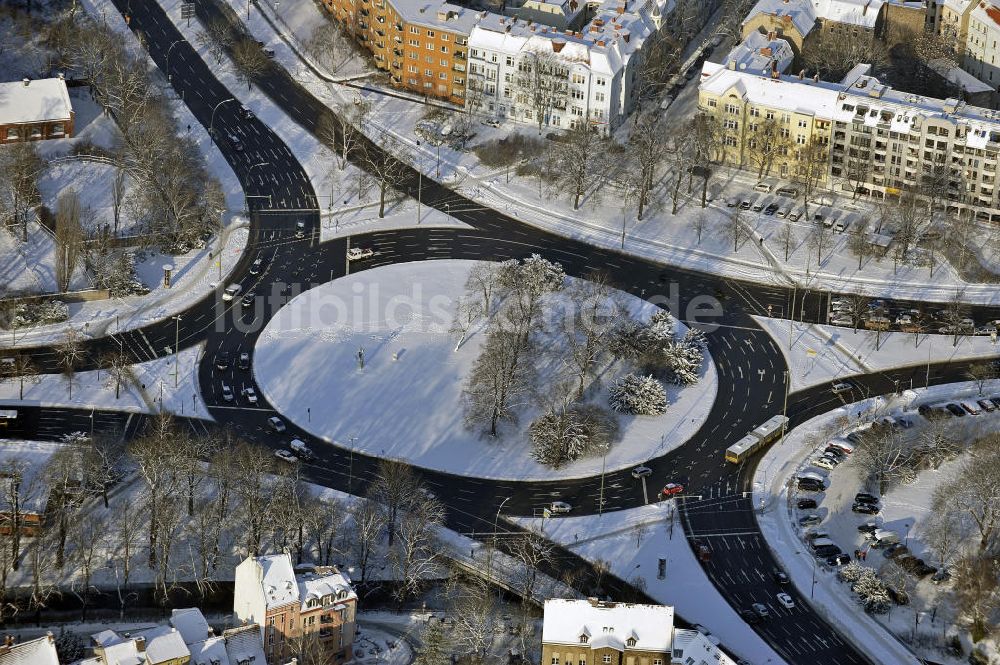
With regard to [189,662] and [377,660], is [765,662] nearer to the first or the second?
[377,660]

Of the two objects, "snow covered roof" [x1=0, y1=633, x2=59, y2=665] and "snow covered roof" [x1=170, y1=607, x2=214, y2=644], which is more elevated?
"snow covered roof" [x1=0, y1=633, x2=59, y2=665]

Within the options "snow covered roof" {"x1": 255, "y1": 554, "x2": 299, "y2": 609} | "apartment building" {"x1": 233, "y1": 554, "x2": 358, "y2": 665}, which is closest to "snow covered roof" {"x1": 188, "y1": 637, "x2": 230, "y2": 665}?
"apartment building" {"x1": 233, "y1": 554, "x2": 358, "y2": 665}

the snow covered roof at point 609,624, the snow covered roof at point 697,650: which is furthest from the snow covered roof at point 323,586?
the snow covered roof at point 697,650

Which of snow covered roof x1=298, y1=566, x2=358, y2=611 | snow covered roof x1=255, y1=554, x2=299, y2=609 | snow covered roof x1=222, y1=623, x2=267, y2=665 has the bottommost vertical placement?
snow covered roof x1=222, y1=623, x2=267, y2=665

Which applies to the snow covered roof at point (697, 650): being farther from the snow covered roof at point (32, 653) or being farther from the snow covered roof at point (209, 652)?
the snow covered roof at point (32, 653)

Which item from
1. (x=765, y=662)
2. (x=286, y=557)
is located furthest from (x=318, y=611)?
(x=765, y=662)

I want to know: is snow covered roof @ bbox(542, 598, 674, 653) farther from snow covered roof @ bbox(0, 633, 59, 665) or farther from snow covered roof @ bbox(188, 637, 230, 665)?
snow covered roof @ bbox(0, 633, 59, 665)
